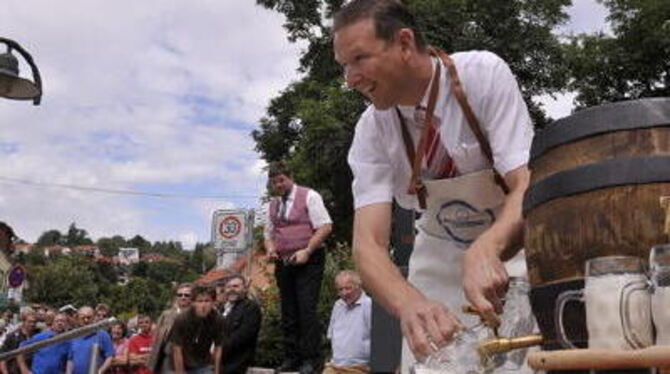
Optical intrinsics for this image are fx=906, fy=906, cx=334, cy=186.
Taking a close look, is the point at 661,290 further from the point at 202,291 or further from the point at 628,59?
the point at 628,59

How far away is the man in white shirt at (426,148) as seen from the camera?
7.17 feet

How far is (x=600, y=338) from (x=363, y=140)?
1409 mm

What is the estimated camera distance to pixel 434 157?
2.38 m

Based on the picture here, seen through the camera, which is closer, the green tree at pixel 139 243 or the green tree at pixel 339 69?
the green tree at pixel 339 69

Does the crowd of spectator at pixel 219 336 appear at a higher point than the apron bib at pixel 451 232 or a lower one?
lower

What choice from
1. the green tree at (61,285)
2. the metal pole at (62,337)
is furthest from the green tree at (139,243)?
the metal pole at (62,337)

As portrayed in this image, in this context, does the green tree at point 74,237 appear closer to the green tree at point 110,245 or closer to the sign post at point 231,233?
the green tree at point 110,245

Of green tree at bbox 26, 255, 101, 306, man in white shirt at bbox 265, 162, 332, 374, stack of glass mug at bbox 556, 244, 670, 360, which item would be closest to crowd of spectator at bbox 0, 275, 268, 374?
man in white shirt at bbox 265, 162, 332, 374

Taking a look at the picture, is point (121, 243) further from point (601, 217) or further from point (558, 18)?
point (601, 217)

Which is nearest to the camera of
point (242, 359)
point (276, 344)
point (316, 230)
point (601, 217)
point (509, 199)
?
point (601, 217)

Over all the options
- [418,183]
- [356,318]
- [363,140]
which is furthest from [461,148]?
[356,318]

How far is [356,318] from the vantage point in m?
7.77

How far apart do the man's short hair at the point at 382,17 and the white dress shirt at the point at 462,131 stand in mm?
132

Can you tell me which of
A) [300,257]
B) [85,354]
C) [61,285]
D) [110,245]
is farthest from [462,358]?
[110,245]
